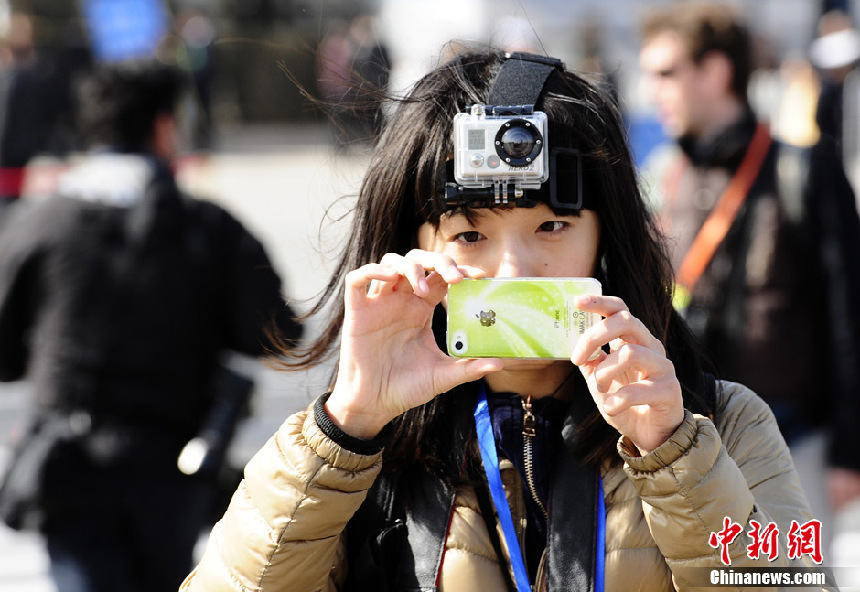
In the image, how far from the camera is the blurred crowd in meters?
2.83

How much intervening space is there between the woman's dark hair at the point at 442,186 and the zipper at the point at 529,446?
0.13m

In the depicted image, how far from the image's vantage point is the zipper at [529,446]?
2113 mm

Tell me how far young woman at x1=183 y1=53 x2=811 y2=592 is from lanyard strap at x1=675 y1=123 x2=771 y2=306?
185 cm

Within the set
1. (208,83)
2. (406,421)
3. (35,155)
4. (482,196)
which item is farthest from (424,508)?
(208,83)

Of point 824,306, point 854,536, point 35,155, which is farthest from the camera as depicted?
point 35,155

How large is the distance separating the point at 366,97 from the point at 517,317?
0.78 meters

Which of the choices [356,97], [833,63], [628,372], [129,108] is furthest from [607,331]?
[833,63]

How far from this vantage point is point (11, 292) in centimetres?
371

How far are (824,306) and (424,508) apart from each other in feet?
7.81

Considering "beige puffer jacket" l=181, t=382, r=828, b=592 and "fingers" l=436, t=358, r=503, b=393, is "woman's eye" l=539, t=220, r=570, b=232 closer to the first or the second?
"fingers" l=436, t=358, r=503, b=393

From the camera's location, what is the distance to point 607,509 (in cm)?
205

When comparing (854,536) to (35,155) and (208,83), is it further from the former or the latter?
(208,83)

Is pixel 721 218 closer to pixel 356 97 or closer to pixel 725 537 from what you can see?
pixel 356 97

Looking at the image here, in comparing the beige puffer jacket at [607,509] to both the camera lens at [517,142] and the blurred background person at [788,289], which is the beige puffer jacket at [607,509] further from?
the blurred background person at [788,289]
